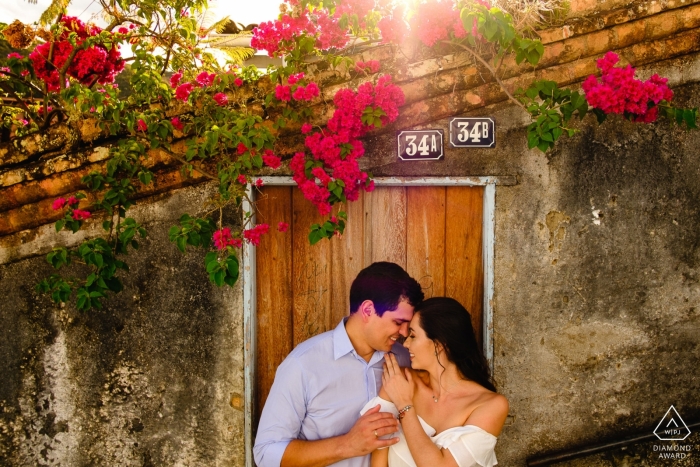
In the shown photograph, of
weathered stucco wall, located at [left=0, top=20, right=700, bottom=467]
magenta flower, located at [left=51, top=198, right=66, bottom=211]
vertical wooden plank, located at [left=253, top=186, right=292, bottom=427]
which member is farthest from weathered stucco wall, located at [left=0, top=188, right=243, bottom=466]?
magenta flower, located at [left=51, top=198, right=66, bottom=211]

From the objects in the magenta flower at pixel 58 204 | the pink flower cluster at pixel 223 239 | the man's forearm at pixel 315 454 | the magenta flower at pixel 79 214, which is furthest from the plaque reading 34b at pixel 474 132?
the magenta flower at pixel 58 204

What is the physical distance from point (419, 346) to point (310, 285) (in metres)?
0.90

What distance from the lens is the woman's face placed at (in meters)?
2.66

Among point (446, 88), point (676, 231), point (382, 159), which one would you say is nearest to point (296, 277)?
point (382, 159)

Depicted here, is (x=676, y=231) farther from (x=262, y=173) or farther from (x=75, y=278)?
(x=75, y=278)

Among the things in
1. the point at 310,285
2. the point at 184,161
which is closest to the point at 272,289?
the point at 310,285

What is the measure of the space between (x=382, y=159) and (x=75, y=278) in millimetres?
1797

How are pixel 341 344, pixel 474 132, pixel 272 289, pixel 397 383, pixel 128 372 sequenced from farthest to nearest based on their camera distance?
pixel 272 289, pixel 128 372, pixel 474 132, pixel 341 344, pixel 397 383

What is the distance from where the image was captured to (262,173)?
3146 millimetres

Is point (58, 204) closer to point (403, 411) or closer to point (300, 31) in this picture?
point (300, 31)

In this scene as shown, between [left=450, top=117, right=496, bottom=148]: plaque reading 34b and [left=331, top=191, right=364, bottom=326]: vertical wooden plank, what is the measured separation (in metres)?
0.66

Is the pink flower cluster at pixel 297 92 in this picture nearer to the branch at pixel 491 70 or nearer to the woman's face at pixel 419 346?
the branch at pixel 491 70

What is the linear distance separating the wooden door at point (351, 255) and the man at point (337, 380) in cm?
53

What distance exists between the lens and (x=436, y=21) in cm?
277
